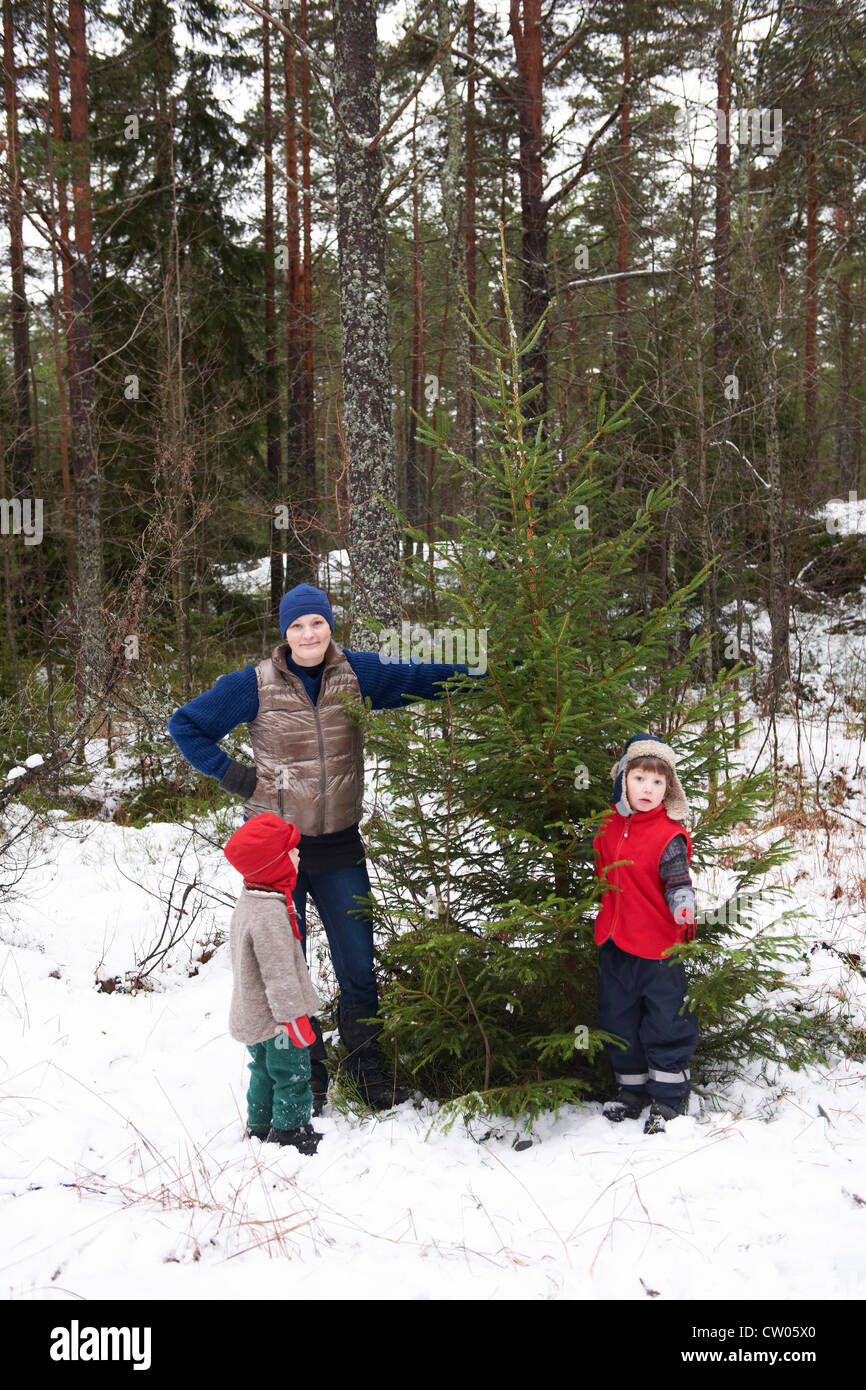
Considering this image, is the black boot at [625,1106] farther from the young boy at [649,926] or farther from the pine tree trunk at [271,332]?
the pine tree trunk at [271,332]

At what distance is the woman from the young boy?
0.93 metres

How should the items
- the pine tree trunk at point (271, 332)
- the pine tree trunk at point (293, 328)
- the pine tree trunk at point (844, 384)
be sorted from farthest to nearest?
the pine tree trunk at point (844, 384) → the pine tree trunk at point (293, 328) → the pine tree trunk at point (271, 332)

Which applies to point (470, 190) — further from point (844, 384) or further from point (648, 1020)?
point (648, 1020)

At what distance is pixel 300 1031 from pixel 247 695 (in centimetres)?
142

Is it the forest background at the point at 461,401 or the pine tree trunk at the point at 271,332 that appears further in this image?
the pine tree trunk at the point at 271,332

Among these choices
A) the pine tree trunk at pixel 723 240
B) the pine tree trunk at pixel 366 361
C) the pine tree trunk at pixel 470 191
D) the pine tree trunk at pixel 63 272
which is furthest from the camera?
the pine tree trunk at pixel 470 191

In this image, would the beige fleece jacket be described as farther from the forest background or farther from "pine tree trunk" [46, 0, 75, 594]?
"pine tree trunk" [46, 0, 75, 594]

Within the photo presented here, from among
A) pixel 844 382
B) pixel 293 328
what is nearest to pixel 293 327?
pixel 293 328

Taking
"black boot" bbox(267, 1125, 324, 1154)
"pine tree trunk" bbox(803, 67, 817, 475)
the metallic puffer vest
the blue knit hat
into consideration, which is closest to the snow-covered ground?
"black boot" bbox(267, 1125, 324, 1154)

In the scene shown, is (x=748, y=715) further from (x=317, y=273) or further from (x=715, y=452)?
(x=317, y=273)

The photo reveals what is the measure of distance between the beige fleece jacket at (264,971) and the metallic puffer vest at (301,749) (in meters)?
0.41

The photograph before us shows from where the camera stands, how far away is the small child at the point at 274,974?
10.7ft

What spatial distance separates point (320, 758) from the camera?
3607 millimetres

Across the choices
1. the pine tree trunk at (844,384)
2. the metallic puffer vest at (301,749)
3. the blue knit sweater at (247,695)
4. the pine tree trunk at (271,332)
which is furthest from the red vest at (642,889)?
the pine tree trunk at (844,384)
